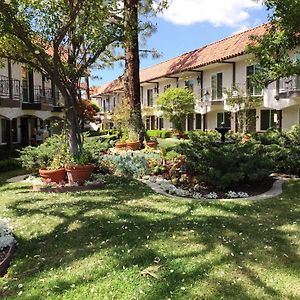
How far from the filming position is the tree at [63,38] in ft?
32.6

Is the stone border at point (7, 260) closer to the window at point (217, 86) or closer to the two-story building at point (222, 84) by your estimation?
the two-story building at point (222, 84)

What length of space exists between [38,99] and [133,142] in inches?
544

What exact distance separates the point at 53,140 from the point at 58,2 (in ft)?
16.0

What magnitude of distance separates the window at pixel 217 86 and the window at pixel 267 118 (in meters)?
4.27

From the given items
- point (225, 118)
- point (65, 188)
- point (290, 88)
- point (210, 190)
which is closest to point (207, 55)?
point (225, 118)

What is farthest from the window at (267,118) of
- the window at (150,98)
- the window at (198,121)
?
the window at (150,98)

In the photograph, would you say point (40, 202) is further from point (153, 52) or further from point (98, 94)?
point (98, 94)

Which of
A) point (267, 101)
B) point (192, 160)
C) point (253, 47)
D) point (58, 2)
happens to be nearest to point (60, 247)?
point (192, 160)

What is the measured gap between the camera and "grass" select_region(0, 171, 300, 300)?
4332mm

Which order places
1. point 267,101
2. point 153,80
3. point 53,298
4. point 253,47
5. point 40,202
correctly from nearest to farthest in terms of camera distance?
point 53,298, point 40,202, point 253,47, point 267,101, point 153,80

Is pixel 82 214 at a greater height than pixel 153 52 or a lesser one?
lesser

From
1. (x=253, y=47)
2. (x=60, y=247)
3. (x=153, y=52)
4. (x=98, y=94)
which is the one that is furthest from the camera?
(x=98, y=94)

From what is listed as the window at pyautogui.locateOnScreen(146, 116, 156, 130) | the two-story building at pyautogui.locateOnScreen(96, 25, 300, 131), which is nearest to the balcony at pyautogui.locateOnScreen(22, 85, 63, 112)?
the two-story building at pyautogui.locateOnScreen(96, 25, 300, 131)

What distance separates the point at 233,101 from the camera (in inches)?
990
